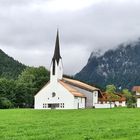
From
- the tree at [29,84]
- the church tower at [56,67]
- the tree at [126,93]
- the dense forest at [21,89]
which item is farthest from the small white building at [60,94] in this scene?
the tree at [126,93]

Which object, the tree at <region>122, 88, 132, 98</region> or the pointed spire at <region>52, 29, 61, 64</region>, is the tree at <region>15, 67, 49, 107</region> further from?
the tree at <region>122, 88, 132, 98</region>

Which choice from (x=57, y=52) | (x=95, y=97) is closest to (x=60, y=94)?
(x=95, y=97)

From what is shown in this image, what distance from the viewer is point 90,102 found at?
10862 centimetres

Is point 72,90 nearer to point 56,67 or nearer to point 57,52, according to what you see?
point 56,67

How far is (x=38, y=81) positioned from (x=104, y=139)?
118389mm

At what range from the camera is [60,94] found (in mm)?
102750

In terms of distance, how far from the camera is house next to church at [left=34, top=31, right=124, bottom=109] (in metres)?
102

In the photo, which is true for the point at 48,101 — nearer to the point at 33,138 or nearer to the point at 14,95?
the point at 14,95

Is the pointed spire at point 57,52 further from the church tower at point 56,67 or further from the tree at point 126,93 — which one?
the tree at point 126,93

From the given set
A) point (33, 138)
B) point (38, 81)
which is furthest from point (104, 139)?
point (38, 81)

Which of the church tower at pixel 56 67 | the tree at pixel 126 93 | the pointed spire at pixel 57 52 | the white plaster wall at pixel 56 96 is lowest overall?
the white plaster wall at pixel 56 96

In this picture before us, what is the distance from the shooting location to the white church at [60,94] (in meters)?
102

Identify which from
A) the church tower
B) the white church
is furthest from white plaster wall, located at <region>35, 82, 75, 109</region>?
the church tower

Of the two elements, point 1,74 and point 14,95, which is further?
point 1,74
